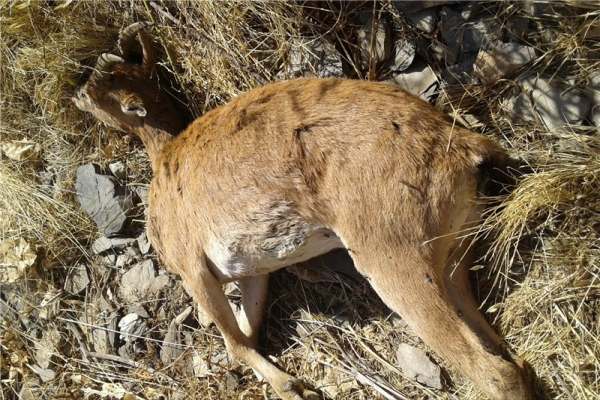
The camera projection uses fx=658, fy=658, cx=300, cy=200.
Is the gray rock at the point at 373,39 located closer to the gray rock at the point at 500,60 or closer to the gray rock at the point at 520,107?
the gray rock at the point at 500,60

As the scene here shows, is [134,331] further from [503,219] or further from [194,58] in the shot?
[503,219]

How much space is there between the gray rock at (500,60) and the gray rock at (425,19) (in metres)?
0.33

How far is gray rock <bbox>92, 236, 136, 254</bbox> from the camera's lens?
200 inches

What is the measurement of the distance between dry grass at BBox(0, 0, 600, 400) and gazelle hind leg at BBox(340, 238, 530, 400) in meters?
0.21

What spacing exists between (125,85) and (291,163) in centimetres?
172

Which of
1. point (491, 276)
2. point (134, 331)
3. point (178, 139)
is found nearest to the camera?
point (491, 276)

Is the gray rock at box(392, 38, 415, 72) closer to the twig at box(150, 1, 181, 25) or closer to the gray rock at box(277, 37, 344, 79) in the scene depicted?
the gray rock at box(277, 37, 344, 79)

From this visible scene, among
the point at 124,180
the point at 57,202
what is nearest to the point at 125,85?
the point at 124,180

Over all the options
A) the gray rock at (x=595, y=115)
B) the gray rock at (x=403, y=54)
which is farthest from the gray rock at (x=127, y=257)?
the gray rock at (x=595, y=115)

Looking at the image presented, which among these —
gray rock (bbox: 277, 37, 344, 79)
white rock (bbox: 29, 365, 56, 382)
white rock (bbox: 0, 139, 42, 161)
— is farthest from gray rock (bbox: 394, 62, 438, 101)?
white rock (bbox: 29, 365, 56, 382)

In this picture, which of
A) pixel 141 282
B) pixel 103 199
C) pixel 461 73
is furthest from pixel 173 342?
pixel 461 73

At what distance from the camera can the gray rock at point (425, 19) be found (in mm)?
3764

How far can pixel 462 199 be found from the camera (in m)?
3.27

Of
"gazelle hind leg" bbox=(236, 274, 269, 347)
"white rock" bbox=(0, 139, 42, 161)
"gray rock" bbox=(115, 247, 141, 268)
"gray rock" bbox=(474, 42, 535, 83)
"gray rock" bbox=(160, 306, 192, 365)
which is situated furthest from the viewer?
"white rock" bbox=(0, 139, 42, 161)
